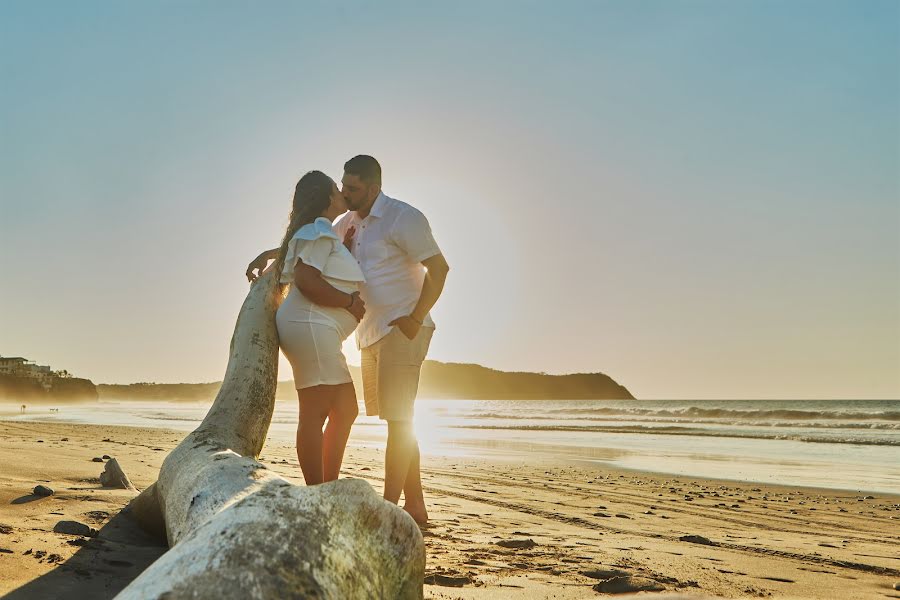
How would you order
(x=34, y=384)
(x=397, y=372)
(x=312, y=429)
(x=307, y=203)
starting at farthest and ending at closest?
(x=34, y=384) < (x=397, y=372) < (x=307, y=203) < (x=312, y=429)

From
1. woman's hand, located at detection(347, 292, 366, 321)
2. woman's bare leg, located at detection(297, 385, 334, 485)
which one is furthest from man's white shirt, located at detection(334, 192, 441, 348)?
woman's bare leg, located at detection(297, 385, 334, 485)

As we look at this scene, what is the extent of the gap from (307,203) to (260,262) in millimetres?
704

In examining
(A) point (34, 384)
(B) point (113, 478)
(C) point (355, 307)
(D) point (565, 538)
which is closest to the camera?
(C) point (355, 307)

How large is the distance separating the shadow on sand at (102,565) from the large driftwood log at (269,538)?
9.6 inches

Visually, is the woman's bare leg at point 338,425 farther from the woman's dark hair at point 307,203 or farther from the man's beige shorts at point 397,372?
the woman's dark hair at point 307,203

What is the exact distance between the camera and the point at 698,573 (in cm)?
353

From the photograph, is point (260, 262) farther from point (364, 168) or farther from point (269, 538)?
point (269, 538)

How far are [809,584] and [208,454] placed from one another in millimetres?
3142

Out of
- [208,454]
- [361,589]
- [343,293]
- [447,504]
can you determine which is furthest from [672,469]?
[361,589]

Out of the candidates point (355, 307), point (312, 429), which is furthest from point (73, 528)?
point (355, 307)

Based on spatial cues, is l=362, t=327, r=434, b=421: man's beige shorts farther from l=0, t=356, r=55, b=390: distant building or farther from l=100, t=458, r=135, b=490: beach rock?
l=0, t=356, r=55, b=390: distant building

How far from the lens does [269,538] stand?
1.68m

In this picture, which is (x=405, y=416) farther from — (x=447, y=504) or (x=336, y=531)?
(x=336, y=531)

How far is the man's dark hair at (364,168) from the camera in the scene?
15.1ft
